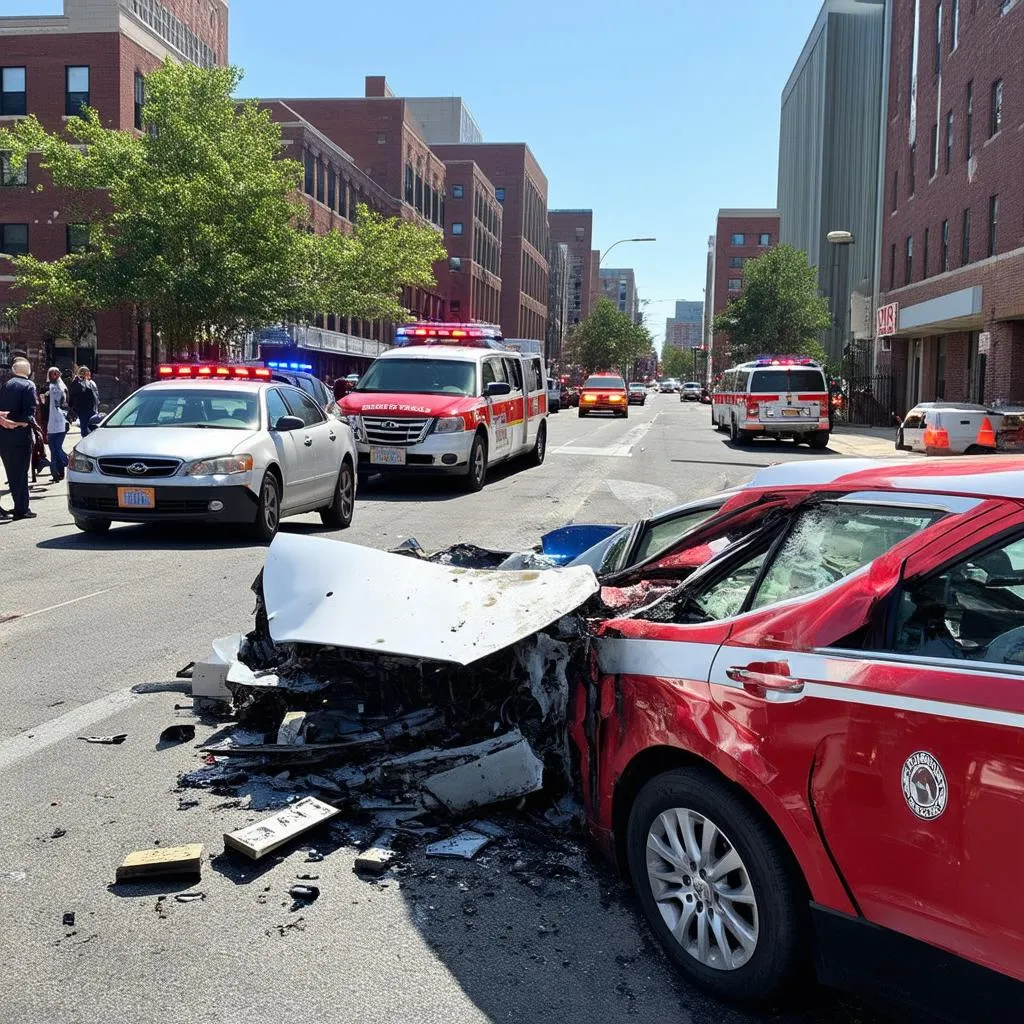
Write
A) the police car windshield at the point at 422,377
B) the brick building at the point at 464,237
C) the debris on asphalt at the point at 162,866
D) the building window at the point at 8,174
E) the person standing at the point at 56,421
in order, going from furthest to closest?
the brick building at the point at 464,237 → the building window at the point at 8,174 → the police car windshield at the point at 422,377 → the person standing at the point at 56,421 → the debris on asphalt at the point at 162,866

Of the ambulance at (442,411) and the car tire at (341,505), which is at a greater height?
the ambulance at (442,411)

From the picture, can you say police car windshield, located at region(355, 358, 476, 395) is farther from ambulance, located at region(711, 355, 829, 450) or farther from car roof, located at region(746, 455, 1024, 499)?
car roof, located at region(746, 455, 1024, 499)

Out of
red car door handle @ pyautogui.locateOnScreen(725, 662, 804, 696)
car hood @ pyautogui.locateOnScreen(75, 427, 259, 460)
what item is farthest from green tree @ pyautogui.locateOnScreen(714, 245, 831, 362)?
red car door handle @ pyautogui.locateOnScreen(725, 662, 804, 696)

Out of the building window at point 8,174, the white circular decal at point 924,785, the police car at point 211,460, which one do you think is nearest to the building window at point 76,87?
the building window at point 8,174

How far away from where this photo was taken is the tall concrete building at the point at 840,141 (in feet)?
233

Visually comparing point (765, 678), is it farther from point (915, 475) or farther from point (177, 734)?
point (177, 734)

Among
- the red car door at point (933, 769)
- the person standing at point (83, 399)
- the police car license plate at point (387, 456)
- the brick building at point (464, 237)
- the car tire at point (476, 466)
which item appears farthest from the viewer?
the brick building at point (464, 237)

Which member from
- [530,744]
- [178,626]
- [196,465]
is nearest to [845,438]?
[196,465]

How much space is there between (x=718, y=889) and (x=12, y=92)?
52269 mm

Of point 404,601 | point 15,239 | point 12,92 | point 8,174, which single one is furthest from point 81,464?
A: point 12,92

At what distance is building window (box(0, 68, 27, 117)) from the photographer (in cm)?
4728

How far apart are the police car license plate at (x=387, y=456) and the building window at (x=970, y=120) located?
2687 centimetres

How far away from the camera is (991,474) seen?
294 centimetres

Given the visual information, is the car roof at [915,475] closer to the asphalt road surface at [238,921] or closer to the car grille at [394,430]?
the asphalt road surface at [238,921]
